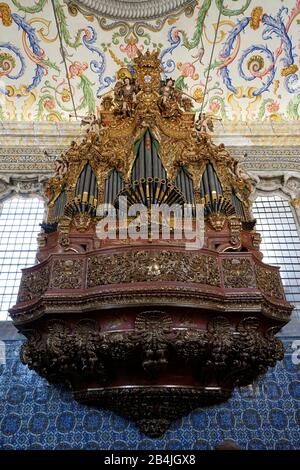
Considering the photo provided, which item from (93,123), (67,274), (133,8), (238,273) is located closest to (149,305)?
(67,274)

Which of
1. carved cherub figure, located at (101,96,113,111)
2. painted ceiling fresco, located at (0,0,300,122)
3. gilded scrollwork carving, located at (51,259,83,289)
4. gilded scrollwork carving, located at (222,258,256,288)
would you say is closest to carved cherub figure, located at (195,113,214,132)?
painted ceiling fresco, located at (0,0,300,122)

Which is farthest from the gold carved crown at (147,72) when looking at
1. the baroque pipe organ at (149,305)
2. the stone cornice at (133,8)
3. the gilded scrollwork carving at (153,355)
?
the gilded scrollwork carving at (153,355)

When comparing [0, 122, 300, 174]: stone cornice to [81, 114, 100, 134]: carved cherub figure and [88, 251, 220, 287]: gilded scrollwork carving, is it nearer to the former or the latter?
[81, 114, 100, 134]: carved cherub figure

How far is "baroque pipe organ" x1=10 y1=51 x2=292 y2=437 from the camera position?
469cm

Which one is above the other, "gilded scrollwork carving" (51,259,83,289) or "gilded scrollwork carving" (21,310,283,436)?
"gilded scrollwork carving" (51,259,83,289)

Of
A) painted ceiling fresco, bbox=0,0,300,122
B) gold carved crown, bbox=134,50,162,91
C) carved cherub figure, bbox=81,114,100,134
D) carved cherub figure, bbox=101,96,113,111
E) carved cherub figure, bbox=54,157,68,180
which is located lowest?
carved cherub figure, bbox=54,157,68,180

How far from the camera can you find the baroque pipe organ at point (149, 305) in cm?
469

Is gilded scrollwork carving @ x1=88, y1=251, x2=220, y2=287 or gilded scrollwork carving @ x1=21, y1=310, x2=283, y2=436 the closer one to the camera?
gilded scrollwork carving @ x1=21, y1=310, x2=283, y2=436

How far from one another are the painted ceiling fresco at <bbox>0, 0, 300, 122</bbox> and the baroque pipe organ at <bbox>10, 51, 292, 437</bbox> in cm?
391

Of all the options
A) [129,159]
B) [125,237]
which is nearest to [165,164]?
[129,159]

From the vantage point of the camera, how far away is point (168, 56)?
29.2 feet

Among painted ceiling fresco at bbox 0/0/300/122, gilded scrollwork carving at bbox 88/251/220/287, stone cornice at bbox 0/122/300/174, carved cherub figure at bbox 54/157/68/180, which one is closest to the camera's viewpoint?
gilded scrollwork carving at bbox 88/251/220/287

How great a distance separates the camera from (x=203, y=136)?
23.2 ft

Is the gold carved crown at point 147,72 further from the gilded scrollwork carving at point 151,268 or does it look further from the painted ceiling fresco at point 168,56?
the gilded scrollwork carving at point 151,268
